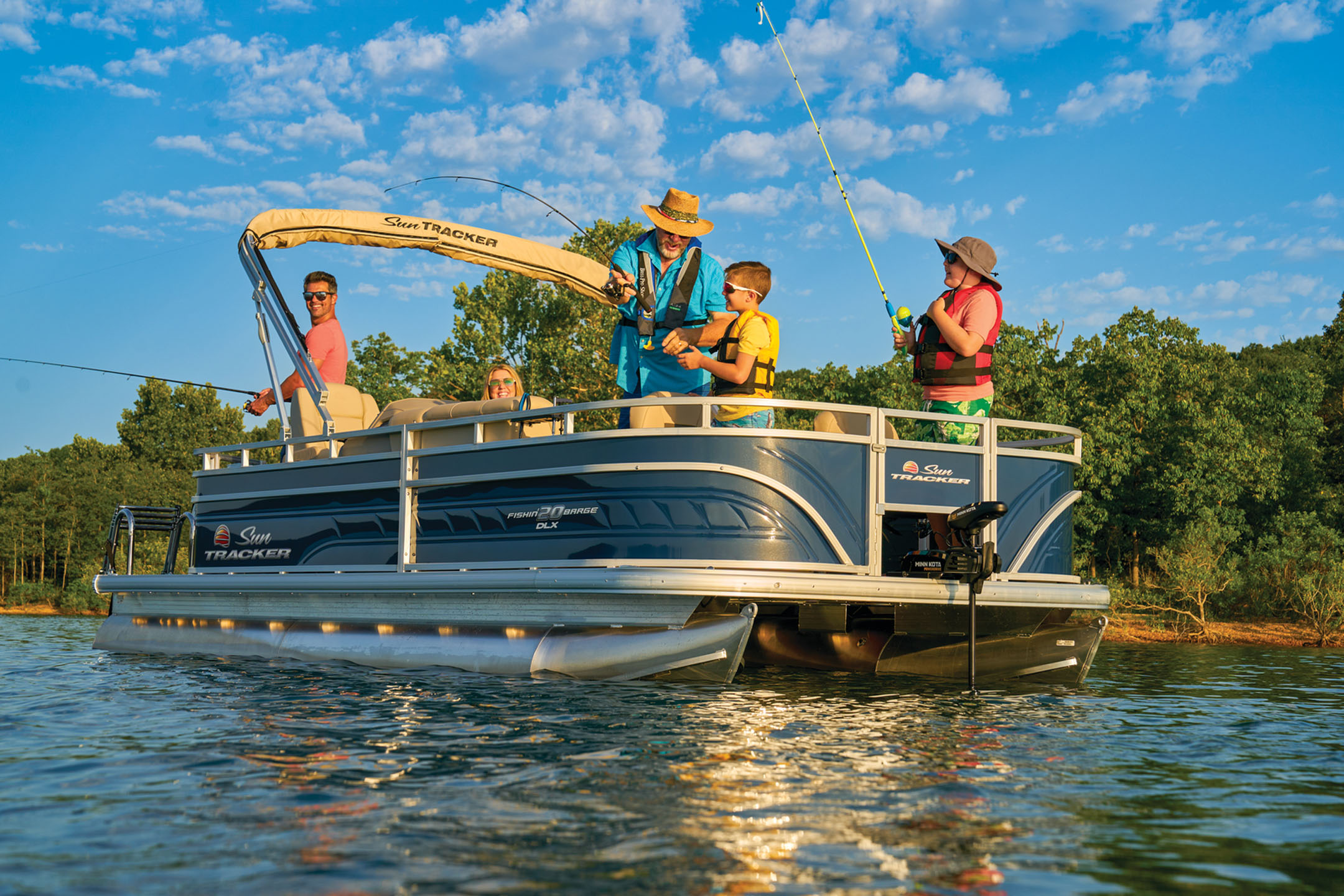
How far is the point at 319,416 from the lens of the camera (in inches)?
363

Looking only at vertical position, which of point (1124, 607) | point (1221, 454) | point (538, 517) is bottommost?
point (1124, 607)

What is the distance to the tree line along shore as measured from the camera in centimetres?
2127

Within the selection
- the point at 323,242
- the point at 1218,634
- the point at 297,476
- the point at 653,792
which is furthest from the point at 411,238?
the point at 1218,634

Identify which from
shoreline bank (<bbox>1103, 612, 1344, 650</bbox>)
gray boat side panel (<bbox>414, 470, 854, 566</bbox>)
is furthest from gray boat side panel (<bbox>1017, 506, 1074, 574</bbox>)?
shoreline bank (<bbox>1103, 612, 1344, 650</bbox>)

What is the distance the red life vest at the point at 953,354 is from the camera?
723 centimetres

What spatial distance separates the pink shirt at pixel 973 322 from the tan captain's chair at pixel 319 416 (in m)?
4.55

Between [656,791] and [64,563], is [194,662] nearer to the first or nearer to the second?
[656,791]

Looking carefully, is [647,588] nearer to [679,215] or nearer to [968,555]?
[968,555]

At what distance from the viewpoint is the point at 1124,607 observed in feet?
69.7

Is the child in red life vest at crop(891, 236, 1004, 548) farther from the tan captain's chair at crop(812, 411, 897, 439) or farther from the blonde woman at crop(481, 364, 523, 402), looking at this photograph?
the blonde woman at crop(481, 364, 523, 402)

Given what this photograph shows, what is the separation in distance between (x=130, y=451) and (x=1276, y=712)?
56558 millimetres

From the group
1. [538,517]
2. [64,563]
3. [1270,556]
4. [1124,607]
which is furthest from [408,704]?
[64,563]

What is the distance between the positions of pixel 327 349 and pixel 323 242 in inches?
35.6

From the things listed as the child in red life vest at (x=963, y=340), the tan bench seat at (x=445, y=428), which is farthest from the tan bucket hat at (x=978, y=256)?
the tan bench seat at (x=445, y=428)
